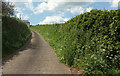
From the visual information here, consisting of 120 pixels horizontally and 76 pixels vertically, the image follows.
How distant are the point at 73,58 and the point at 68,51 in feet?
1.91

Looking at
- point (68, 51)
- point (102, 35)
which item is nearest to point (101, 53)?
point (102, 35)

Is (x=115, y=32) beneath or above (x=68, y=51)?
above

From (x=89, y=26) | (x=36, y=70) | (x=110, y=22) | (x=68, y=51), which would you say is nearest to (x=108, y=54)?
(x=110, y=22)

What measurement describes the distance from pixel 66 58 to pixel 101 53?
243 cm

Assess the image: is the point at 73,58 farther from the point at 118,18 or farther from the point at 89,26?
the point at 118,18

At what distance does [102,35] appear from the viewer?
4715mm

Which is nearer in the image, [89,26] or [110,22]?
[110,22]

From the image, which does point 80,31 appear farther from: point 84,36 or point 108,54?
point 108,54

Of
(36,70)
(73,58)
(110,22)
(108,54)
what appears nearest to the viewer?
(108,54)

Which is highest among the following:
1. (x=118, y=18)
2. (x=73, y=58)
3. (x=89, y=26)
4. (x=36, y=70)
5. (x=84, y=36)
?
(x=118, y=18)

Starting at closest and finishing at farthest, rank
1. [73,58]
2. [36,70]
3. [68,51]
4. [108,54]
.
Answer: [108,54] → [36,70] → [73,58] → [68,51]

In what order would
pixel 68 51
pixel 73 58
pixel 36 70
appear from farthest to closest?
pixel 68 51 < pixel 73 58 < pixel 36 70

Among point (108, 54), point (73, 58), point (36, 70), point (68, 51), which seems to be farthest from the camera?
point (68, 51)

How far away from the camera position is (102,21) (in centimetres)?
482
